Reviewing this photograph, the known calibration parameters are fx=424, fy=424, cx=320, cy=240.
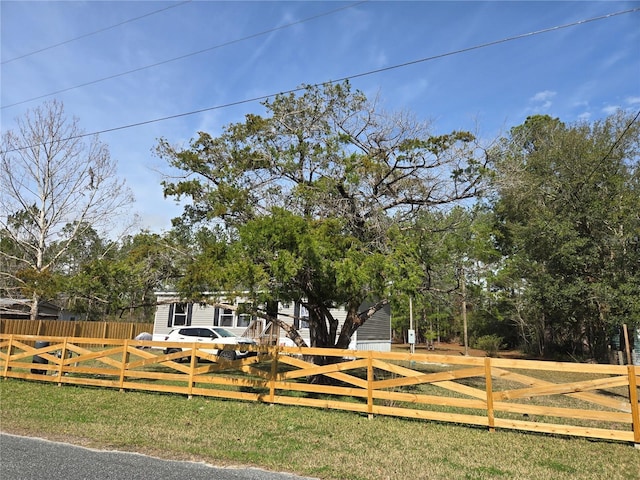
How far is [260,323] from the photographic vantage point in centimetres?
2056

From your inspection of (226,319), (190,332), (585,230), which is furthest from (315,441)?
(585,230)

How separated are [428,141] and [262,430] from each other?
23.8ft

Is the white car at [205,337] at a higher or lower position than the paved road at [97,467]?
higher

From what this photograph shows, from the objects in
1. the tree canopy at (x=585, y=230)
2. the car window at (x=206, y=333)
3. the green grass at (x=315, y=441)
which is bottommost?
the green grass at (x=315, y=441)

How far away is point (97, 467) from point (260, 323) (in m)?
16.0

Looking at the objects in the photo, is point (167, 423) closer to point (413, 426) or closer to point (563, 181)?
point (413, 426)

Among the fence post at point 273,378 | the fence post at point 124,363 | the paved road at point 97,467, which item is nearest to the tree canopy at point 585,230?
the fence post at point 273,378

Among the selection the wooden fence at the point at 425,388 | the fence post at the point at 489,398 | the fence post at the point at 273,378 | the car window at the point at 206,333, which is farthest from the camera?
the car window at the point at 206,333

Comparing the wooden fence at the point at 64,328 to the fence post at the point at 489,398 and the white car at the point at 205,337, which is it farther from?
the fence post at the point at 489,398

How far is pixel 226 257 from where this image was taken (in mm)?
8461

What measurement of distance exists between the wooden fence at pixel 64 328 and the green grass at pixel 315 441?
13.4 meters

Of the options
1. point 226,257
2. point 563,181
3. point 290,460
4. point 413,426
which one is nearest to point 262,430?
point 290,460

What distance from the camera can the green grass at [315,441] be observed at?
4957 millimetres

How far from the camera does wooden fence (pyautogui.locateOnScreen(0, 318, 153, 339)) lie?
64.3ft
